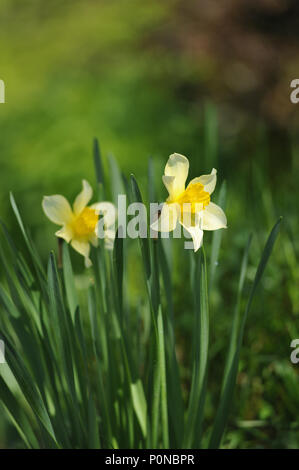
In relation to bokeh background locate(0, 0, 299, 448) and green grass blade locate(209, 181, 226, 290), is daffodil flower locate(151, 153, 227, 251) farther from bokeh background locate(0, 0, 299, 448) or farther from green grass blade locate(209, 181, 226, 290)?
bokeh background locate(0, 0, 299, 448)

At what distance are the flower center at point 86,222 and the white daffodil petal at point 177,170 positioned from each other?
19 cm

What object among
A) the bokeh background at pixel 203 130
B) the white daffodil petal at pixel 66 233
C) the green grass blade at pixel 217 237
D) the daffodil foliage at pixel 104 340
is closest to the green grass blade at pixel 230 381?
the daffodil foliage at pixel 104 340

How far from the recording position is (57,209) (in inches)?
35.4

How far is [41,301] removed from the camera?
908 millimetres

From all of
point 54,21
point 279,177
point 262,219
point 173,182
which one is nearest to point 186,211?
point 173,182

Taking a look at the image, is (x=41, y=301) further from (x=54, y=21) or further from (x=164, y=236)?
(x=54, y=21)

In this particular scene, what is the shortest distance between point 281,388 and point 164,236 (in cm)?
68

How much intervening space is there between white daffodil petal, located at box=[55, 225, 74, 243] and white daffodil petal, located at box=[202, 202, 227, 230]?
0.82 ft

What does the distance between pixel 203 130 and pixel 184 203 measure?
7.49 feet

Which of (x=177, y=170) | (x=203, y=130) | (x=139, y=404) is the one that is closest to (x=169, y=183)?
(x=177, y=170)

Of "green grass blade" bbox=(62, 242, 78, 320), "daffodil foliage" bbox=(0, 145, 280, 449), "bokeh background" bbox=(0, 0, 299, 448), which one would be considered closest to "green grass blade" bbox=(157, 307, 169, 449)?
"daffodil foliage" bbox=(0, 145, 280, 449)

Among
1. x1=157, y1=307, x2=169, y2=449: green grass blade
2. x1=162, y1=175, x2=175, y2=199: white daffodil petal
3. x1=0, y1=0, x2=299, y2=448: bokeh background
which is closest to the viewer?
x1=162, y1=175, x2=175, y2=199: white daffodil petal

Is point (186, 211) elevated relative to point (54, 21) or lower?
lower

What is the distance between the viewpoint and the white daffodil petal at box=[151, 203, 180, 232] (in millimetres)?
761
